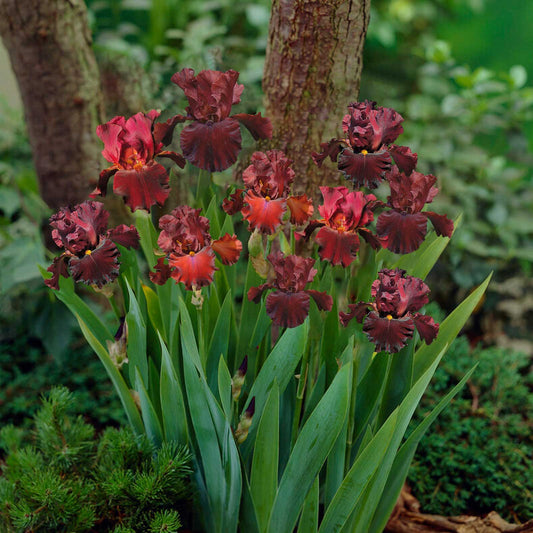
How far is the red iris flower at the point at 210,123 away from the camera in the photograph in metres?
0.74

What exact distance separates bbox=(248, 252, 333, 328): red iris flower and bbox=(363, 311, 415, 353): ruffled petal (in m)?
0.07

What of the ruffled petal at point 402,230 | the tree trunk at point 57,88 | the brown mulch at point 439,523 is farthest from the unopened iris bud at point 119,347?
the tree trunk at point 57,88

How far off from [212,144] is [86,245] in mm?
213

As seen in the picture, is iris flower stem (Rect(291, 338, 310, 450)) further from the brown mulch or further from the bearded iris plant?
the brown mulch

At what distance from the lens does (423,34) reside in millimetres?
3061

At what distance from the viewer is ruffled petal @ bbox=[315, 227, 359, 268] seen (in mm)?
740

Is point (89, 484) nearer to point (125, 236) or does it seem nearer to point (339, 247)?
point (125, 236)

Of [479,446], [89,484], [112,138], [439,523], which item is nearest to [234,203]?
[112,138]

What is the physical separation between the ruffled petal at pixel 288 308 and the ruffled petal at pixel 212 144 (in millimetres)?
184

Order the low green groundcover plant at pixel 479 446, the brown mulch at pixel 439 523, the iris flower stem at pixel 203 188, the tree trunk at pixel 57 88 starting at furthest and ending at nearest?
1. the tree trunk at pixel 57 88
2. the low green groundcover plant at pixel 479 446
3. the brown mulch at pixel 439 523
4. the iris flower stem at pixel 203 188

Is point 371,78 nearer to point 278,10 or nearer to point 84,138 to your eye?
point 84,138

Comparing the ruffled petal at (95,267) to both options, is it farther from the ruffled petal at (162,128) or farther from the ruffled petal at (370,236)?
the ruffled petal at (370,236)

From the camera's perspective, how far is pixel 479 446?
133cm

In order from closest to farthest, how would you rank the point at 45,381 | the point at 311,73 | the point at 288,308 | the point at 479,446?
the point at 288,308
the point at 311,73
the point at 479,446
the point at 45,381
